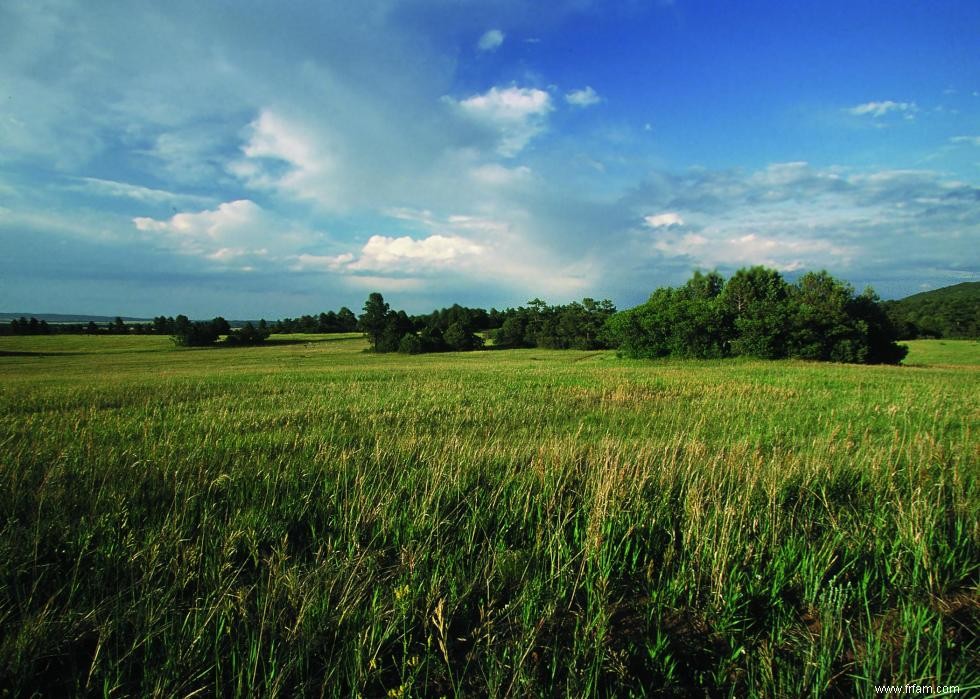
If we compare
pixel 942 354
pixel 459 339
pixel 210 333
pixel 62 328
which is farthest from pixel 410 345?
pixel 942 354

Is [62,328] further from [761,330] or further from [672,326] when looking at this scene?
[761,330]

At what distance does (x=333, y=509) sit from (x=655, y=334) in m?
51.5

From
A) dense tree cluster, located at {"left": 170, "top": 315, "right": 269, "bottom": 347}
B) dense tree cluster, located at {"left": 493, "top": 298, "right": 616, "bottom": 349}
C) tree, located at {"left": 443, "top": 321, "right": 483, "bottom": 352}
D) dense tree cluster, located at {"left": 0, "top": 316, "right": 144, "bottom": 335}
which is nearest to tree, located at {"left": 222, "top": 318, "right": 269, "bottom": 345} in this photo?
dense tree cluster, located at {"left": 170, "top": 315, "right": 269, "bottom": 347}

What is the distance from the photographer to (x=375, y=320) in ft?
273

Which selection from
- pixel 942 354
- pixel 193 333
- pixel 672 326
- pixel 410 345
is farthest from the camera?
pixel 410 345

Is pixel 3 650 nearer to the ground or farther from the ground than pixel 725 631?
farther from the ground

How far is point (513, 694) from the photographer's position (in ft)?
6.71

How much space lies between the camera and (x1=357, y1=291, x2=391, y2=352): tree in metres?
81.4

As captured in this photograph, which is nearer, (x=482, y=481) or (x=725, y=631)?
(x=725, y=631)

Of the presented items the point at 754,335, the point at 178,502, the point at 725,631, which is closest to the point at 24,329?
the point at 178,502

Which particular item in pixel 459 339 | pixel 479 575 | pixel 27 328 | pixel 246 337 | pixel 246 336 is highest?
pixel 27 328

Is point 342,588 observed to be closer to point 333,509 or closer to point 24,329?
point 333,509

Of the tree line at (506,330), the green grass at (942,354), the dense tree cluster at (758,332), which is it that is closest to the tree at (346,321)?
the tree line at (506,330)

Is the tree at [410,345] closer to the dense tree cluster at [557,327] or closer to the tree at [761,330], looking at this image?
the dense tree cluster at [557,327]
